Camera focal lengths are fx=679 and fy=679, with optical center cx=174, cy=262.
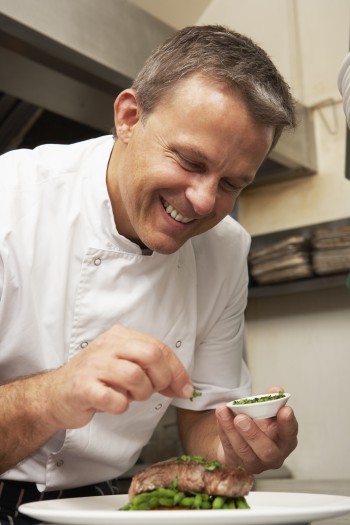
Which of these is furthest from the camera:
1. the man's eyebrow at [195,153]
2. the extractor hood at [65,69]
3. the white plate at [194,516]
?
the extractor hood at [65,69]

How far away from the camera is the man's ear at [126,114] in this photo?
1631 mm

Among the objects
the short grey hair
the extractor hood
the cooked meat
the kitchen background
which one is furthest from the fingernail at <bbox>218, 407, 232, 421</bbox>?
the kitchen background

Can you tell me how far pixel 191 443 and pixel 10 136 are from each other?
161cm

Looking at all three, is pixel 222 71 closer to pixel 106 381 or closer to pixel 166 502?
pixel 106 381

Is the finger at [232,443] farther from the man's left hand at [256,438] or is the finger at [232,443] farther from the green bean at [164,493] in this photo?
the green bean at [164,493]

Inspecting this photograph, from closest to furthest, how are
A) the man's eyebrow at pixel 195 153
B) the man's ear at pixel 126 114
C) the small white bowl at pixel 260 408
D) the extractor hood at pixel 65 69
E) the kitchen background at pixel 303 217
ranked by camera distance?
the small white bowl at pixel 260 408 < the man's eyebrow at pixel 195 153 < the man's ear at pixel 126 114 < the extractor hood at pixel 65 69 < the kitchen background at pixel 303 217

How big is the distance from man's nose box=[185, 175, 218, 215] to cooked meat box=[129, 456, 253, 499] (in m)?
0.55

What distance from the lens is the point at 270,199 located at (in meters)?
3.82

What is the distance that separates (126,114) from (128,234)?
289 mm

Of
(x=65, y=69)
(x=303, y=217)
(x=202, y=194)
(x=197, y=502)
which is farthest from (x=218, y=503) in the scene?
(x=303, y=217)

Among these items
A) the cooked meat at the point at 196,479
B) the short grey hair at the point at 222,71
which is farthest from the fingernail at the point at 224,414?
the short grey hair at the point at 222,71

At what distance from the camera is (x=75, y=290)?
1581mm

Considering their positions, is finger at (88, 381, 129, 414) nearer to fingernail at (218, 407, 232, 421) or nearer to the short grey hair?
fingernail at (218, 407, 232, 421)

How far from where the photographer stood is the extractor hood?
214 centimetres
